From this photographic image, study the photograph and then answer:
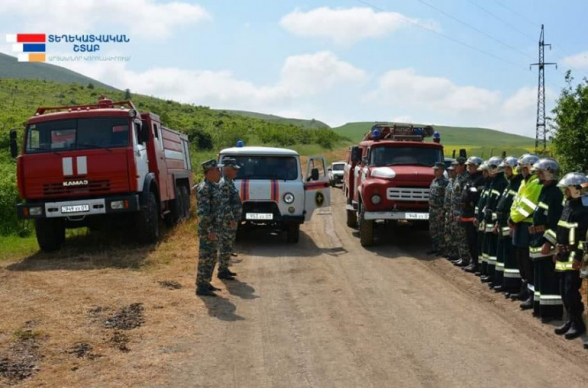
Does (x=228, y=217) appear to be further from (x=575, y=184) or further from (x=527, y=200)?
(x=575, y=184)

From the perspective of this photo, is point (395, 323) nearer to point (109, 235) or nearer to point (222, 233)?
point (222, 233)

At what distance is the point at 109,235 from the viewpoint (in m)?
14.8

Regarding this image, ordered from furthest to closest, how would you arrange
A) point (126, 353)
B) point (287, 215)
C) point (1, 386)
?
point (287, 215)
point (126, 353)
point (1, 386)

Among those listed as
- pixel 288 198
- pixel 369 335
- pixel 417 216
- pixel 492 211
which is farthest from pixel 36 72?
pixel 369 335

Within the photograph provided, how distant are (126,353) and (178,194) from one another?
35.6 ft

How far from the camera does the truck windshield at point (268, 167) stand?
44.2 feet

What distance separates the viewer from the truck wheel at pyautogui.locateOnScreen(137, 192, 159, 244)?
40.9ft

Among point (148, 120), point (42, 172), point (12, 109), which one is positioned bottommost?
point (42, 172)

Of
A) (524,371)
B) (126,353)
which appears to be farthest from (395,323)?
(126,353)

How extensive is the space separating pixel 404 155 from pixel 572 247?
24.8 ft

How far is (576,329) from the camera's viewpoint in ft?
21.8

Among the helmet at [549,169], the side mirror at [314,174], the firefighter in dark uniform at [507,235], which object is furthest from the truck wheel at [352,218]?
the helmet at [549,169]

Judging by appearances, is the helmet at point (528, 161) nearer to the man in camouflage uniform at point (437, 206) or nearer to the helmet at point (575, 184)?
the helmet at point (575, 184)

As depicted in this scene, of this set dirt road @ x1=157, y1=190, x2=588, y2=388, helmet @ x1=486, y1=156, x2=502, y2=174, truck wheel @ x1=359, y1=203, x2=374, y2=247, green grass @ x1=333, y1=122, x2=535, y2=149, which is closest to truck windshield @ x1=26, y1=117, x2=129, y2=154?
dirt road @ x1=157, y1=190, x2=588, y2=388
